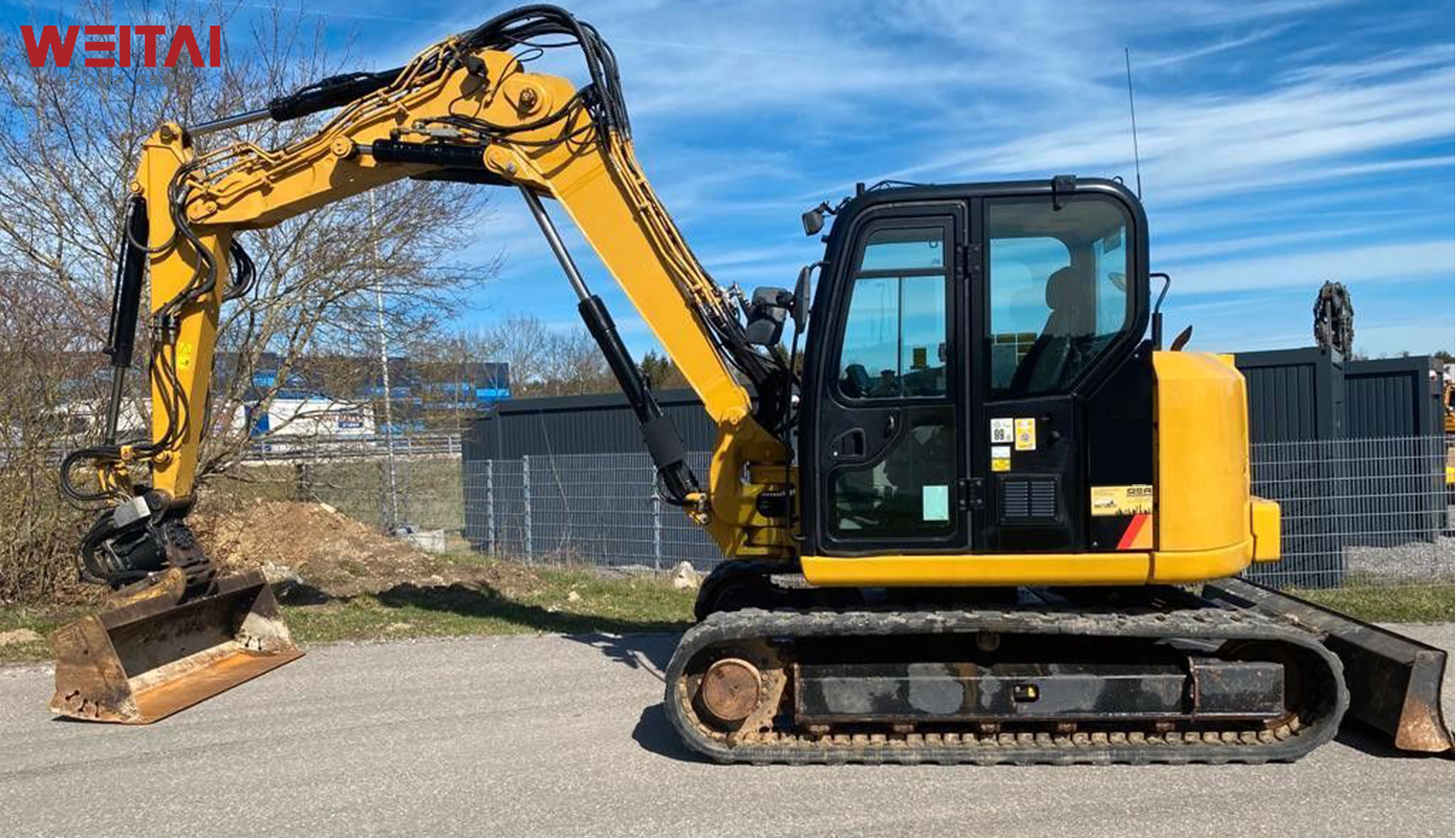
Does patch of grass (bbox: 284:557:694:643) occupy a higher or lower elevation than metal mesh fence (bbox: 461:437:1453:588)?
lower

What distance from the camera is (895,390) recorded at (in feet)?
18.0

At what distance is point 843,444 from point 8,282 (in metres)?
9.53

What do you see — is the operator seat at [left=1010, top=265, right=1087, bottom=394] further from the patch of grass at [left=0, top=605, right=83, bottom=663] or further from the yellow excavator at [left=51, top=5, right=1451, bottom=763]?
the patch of grass at [left=0, top=605, right=83, bottom=663]

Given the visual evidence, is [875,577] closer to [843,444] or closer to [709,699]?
[843,444]

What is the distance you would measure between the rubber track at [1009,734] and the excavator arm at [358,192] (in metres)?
1.11

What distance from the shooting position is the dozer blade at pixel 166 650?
6.32 metres

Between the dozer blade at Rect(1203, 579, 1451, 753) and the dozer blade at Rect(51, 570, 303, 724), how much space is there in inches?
255

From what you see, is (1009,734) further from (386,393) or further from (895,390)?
(386,393)

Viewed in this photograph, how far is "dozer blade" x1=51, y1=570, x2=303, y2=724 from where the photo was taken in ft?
20.7

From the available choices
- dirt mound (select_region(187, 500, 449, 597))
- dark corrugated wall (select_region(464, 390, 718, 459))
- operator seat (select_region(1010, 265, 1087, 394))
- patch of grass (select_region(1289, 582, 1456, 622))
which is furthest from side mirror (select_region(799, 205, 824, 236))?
dark corrugated wall (select_region(464, 390, 718, 459))

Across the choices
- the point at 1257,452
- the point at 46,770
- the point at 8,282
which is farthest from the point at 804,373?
the point at 8,282

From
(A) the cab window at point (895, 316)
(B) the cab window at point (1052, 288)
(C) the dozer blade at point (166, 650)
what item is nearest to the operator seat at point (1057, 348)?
(B) the cab window at point (1052, 288)

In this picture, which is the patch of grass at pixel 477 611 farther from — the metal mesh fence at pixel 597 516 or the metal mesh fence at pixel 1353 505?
the metal mesh fence at pixel 1353 505

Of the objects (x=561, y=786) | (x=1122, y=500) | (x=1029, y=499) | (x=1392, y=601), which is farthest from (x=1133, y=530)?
(x=1392, y=601)
